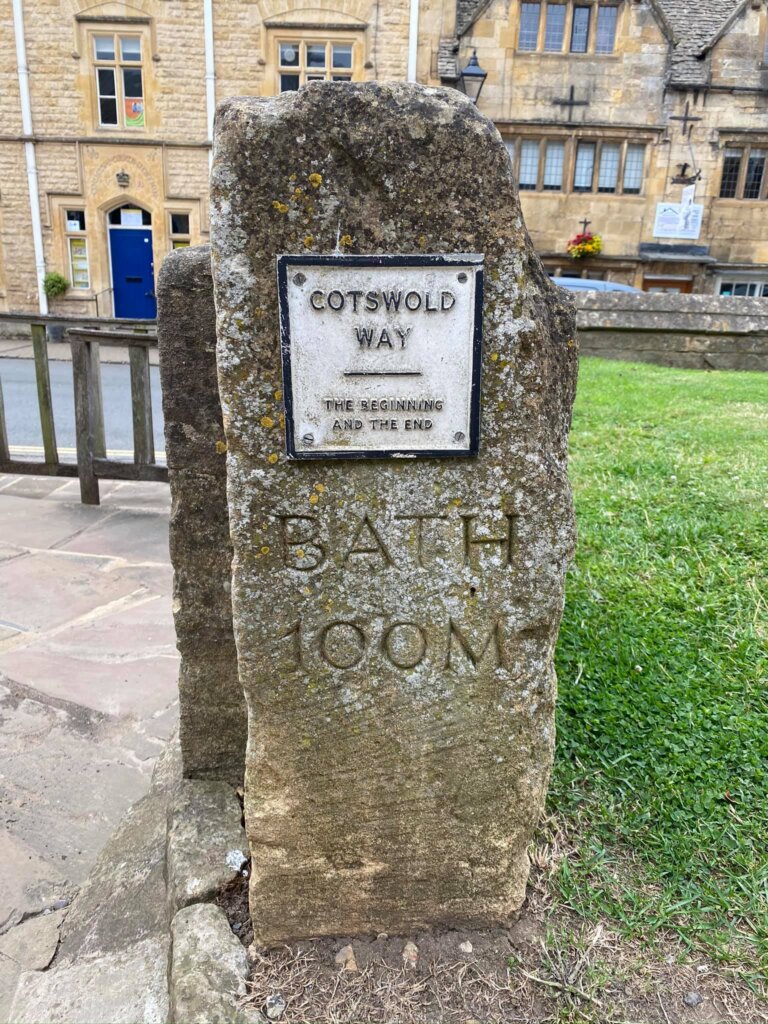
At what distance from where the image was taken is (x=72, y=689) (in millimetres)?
3264

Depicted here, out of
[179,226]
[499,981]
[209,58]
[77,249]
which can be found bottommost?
[499,981]

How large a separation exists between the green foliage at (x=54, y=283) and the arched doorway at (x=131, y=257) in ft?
3.57

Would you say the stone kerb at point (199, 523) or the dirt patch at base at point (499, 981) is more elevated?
the stone kerb at point (199, 523)

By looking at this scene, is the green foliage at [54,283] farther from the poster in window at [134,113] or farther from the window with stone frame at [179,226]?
the poster in window at [134,113]

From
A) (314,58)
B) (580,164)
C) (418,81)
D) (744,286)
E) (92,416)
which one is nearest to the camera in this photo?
(92,416)

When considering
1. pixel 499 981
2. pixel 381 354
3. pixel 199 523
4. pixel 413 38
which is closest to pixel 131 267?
pixel 413 38

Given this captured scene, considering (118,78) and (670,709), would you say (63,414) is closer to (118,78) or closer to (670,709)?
(670,709)

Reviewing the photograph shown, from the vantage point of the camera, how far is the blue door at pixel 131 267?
17.7 metres

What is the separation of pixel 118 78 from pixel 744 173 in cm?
1477

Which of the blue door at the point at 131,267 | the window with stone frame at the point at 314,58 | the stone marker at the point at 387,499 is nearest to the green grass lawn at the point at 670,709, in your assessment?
the stone marker at the point at 387,499

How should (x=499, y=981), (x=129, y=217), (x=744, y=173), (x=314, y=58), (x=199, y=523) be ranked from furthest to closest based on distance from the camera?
(x=744, y=173)
(x=129, y=217)
(x=314, y=58)
(x=199, y=523)
(x=499, y=981)

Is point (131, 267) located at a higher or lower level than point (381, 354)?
lower

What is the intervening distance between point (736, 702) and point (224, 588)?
175cm

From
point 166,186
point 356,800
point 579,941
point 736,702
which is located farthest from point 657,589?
point 166,186
